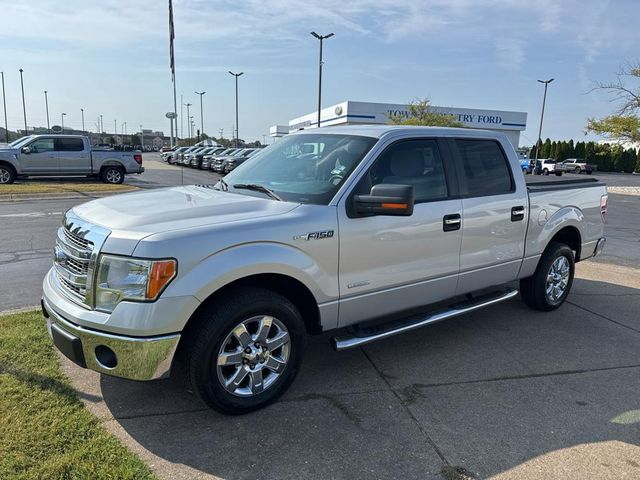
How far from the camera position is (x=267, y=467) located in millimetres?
2768

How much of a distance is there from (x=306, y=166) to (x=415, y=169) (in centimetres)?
90

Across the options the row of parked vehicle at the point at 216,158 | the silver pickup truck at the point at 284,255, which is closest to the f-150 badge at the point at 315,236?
the silver pickup truck at the point at 284,255

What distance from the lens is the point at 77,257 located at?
3.09 m

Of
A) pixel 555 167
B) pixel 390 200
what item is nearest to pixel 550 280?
Answer: pixel 390 200

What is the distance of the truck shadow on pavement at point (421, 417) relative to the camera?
2834 millimetres

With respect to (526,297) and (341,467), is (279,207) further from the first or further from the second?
(526,297)

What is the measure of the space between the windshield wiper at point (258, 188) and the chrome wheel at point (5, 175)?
18.7m

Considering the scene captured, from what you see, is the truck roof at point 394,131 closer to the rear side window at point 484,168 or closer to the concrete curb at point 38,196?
the rear side window at point 484,168

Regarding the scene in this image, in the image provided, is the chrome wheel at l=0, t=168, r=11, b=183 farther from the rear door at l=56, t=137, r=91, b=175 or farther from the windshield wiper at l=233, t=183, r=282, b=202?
the windshield wiper at l=233, t=183, r=282, b=202

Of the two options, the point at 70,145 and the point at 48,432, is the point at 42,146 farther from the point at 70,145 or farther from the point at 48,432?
the point at 48,432

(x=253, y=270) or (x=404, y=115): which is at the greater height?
(x=404, y=115)

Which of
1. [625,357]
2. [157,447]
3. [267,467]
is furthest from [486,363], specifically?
[157,447]

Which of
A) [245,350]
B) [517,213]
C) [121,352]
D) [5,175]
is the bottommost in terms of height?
[5,175]

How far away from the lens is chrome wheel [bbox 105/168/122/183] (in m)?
21.3
